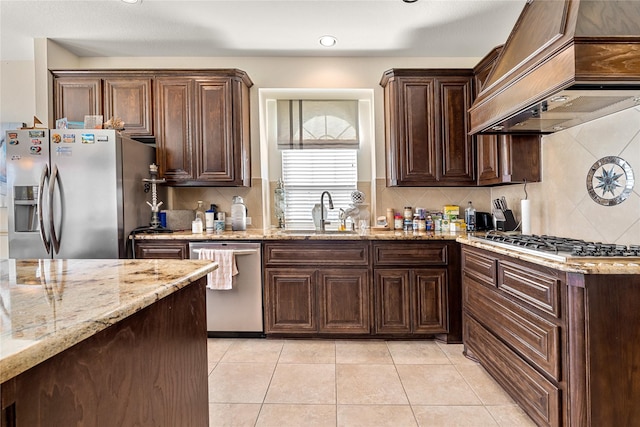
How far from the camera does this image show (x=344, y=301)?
2803 millimetres

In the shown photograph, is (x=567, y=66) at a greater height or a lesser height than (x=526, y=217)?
greater

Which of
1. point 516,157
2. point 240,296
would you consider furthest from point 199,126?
point 516,157

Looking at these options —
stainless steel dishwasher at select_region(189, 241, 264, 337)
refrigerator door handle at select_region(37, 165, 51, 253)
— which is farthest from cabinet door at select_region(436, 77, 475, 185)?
refrigerator door handle at select_region(37, 165, 51, 253)

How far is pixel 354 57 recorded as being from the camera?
342 centimetres

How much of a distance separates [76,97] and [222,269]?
2128 mm

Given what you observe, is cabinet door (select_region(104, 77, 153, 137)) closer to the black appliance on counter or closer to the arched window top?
the arched window top

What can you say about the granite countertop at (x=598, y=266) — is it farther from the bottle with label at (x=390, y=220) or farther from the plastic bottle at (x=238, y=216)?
the plastic bottle at (x=238, y=216)

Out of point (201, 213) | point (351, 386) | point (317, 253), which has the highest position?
point (201, 213)

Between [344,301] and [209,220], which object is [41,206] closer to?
[209,220]

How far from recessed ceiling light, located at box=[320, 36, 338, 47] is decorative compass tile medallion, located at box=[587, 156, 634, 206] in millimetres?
2288

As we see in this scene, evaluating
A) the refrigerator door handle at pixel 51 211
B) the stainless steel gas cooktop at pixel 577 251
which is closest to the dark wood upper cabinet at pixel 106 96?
the refrigerator door handle at pixel 51 211

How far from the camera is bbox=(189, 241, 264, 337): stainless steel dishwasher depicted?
9.25 ft

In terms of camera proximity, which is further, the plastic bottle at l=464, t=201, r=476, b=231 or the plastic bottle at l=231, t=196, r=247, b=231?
the plastic bottle at l=231, t=196, r=247, b=231

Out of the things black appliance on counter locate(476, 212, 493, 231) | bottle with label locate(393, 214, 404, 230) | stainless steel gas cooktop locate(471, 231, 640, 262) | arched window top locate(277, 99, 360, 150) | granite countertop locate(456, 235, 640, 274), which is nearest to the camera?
granite countertop locate(456, 235, 640, 274)
